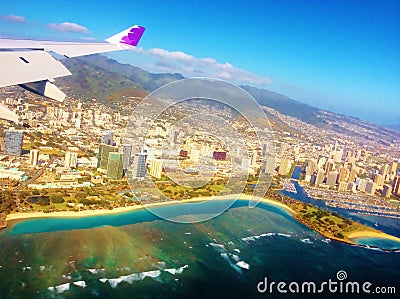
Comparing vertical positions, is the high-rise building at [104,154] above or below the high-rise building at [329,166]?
below

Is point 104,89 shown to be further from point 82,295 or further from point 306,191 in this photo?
point 82,295

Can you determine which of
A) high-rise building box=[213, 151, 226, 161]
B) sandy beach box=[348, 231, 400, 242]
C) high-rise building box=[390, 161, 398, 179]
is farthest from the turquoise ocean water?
high-rise building box=[390, 161, 398, 179]

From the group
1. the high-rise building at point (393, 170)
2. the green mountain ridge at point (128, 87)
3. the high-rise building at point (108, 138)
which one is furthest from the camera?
the high-rise building at point (393, 170)

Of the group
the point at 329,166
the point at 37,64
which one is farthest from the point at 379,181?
the point at 37,64

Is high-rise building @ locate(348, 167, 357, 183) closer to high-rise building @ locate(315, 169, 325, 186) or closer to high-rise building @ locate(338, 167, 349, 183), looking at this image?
high-rise building @ locate(338, 167, 349, 183)

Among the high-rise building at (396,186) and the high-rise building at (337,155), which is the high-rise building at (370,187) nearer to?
the high-rise building at (396,186)

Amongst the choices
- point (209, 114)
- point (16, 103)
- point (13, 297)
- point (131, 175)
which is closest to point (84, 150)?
point (16, 103)

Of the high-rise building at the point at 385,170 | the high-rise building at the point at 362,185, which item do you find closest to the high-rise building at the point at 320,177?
the high-rise building at the point at 362,185
